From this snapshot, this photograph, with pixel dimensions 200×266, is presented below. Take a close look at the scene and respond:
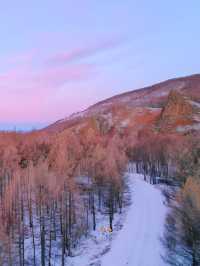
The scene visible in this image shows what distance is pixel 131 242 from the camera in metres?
54.7

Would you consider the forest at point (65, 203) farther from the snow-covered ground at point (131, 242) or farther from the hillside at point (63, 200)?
the snow-covered ground at point (131, 242)

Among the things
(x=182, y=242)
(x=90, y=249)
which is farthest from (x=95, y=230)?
(x=182, y=242)

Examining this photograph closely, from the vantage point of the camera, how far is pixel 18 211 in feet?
214

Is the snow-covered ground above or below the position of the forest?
below

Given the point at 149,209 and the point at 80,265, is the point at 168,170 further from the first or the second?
the point at 80,265

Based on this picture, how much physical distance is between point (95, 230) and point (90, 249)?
796cm

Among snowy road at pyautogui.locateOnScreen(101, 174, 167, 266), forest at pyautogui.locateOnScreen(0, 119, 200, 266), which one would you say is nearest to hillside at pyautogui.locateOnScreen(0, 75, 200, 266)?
forest at pyautogui.locateOnScreen(0, 119, 200, 266)

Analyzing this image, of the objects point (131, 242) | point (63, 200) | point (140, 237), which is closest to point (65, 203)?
point (63, 200)

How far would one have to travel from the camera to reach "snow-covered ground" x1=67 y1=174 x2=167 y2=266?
48812mm

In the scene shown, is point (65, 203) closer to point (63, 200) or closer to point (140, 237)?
point (63, 200)

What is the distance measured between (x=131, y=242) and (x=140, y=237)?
2126 millimetres

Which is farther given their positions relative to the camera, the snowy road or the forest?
the snowy road

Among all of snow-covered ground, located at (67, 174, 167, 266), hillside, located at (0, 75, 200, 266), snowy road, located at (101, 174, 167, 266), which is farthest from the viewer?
hillside, located at (0, 75, 200, 266)

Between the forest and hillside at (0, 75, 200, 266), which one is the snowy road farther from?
the forest
